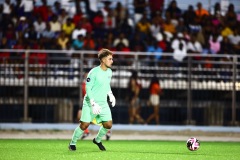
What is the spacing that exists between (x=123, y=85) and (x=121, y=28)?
131 inches

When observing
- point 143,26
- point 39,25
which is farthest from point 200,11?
point 39,25

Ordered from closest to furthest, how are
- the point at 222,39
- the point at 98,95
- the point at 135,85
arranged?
the point at 98,95 < the point at 135,85 < the point at 222,39

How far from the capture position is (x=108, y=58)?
1505 centimetres

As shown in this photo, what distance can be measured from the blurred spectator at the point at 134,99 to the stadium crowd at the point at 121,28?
2233 mm

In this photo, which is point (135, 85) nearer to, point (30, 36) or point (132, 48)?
point (132, 48)

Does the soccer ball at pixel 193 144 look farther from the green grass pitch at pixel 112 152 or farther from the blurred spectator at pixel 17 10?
the blurred spectator at pixel 17 10

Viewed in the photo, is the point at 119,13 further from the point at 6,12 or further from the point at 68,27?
the point at 6,12

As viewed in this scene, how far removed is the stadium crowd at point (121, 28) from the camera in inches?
995

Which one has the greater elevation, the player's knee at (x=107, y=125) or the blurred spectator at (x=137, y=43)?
the blurred spectator at (x=137, y=43)

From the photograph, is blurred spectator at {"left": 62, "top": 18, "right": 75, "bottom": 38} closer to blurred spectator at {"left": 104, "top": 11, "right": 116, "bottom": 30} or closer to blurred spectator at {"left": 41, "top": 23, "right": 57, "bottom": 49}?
blurred spectator at {"left": 41, "top": 23, "right": 57, "bottom": 49}

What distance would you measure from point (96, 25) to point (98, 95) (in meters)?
11.7

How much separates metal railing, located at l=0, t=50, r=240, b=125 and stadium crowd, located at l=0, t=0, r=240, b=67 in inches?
57.7

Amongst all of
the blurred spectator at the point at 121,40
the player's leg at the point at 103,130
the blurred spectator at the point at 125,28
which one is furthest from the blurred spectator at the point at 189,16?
the player's leg at the point at 103,130

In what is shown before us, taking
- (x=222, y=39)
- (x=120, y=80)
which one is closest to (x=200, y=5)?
(x=222, y=39)
